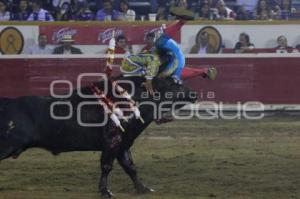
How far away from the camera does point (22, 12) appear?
51.4 ft

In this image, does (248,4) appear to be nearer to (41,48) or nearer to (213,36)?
(213,36)

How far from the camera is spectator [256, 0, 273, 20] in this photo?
15891 mm

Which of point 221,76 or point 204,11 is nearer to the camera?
point 221,76

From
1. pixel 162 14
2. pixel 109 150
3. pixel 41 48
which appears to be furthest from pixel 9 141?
pixel 162 14

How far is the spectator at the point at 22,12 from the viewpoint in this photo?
1558 cm

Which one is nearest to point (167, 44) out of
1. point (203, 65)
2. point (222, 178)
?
point (222, 178)

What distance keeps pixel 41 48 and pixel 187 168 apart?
6.83 metres

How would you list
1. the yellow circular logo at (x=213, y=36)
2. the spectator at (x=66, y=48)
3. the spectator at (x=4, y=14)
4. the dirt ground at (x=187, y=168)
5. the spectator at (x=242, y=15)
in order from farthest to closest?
the spectator at (x=242, y=15)
the spectator at (x=4, y=14)
the yellow circular logo at (x=213, y=36)
the spectator at (x=66, y=48)
the dirt ground at (x=187, y=168)

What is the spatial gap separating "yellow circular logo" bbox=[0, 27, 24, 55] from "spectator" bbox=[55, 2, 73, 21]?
91 cm

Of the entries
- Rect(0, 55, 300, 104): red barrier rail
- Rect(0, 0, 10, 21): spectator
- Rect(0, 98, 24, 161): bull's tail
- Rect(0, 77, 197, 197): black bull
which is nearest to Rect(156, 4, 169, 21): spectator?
Rect(0, 55, 300, 104): red barrier rail

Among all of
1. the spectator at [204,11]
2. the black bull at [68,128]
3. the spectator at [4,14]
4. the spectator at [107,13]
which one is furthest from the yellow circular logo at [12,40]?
the black bull at [68,128]

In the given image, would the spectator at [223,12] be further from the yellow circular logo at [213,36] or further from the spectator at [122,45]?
the spectator at [122,45]

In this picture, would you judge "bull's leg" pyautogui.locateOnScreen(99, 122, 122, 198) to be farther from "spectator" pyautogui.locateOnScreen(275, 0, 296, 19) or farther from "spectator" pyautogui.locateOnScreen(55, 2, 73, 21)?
"spectator" pyautogui.locateOnScreen(275, 0, 296, 19)

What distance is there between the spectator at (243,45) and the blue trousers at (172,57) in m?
7.61
